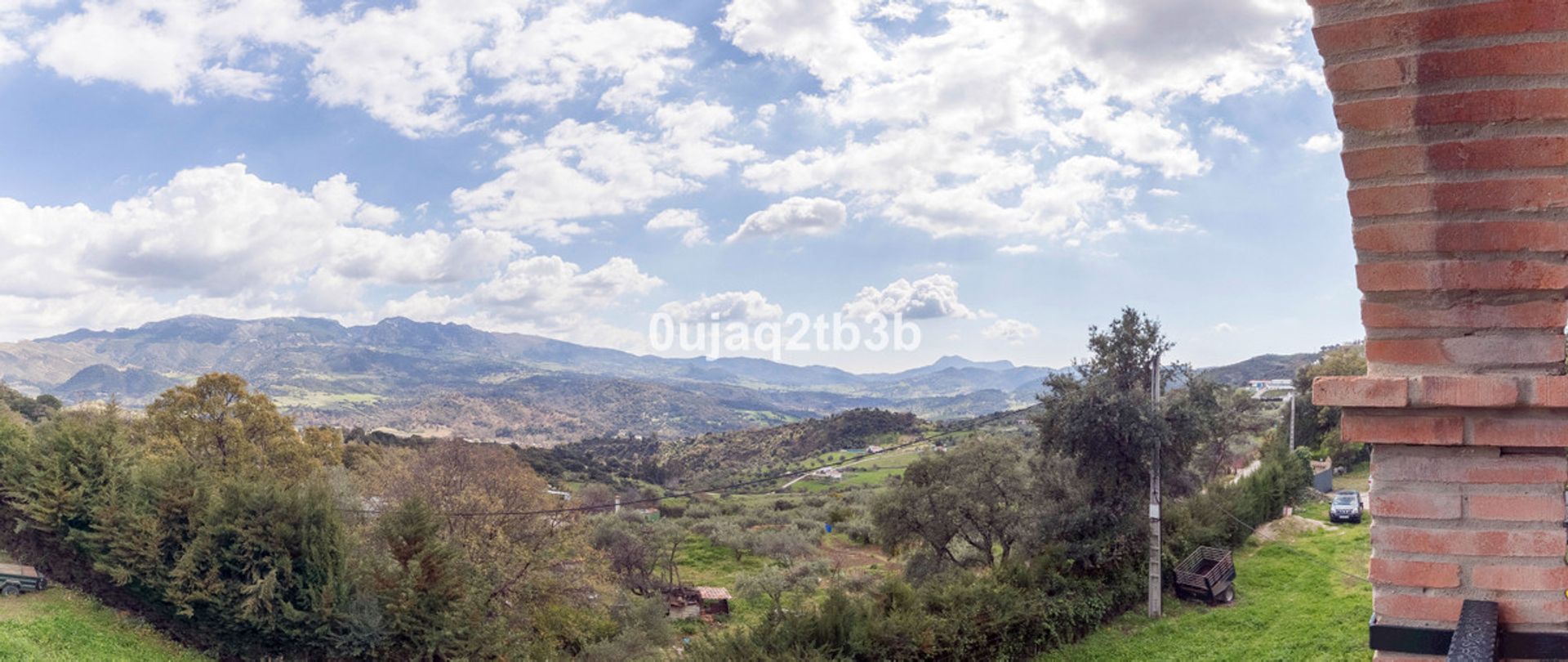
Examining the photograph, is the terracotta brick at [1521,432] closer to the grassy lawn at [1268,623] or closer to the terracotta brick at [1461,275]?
the terracotta brick at [1461,275]

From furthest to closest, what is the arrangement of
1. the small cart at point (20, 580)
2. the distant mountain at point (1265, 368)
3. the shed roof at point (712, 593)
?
the distant mountain at point (1265, 368), the shed roof at point (712, 593), the small cart at point (20, 580)

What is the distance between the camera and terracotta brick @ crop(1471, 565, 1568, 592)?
2182 millimetres

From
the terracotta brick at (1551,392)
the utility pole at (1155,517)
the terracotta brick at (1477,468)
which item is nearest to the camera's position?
the terracotta brick at (1551,392)

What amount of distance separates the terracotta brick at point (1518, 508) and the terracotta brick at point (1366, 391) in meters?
0.39

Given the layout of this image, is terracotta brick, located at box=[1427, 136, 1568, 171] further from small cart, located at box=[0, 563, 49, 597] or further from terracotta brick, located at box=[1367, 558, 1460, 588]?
small cart, located at box=[0, 563, 49, 597]

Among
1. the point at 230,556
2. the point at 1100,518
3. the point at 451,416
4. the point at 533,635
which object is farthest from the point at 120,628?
the point at 451,416

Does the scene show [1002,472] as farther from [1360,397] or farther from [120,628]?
[120,628]

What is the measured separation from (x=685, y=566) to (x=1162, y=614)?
26535 millimetres

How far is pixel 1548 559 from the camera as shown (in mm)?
2193

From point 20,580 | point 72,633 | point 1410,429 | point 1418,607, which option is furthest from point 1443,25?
point 20,580

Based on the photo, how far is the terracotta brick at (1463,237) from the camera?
7.09 ft

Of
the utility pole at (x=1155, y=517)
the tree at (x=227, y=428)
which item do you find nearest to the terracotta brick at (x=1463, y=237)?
the utility pole at (x=1155, y=517)

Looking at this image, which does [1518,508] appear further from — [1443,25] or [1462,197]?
[1443,25]

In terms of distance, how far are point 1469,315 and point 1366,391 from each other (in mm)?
361
